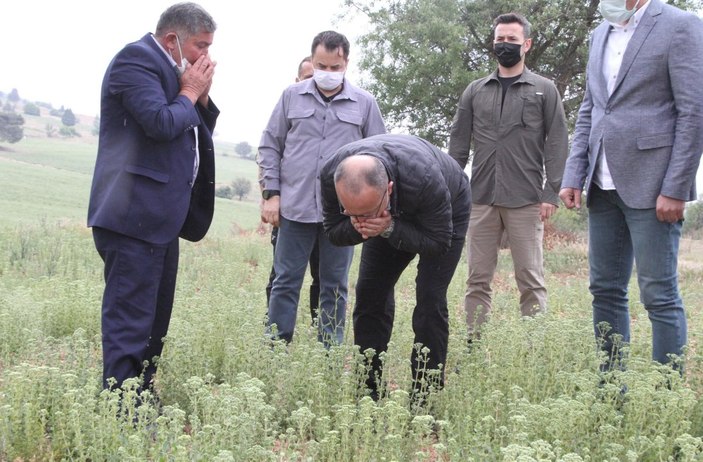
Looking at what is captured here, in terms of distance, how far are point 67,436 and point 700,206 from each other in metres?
31.1

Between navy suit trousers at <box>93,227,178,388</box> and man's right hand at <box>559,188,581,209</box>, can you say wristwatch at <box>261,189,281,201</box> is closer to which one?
navy suit trousers at <box>93,227,178,388</box>

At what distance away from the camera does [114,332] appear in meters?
4.06

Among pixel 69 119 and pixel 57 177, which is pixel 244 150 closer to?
pixel 69 119

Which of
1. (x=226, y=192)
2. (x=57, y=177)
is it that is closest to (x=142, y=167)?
(x=57, y=177)

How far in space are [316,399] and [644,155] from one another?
2310mm

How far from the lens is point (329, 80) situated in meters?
5.48

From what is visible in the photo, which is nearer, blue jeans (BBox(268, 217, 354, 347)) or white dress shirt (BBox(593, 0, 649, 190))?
white dress shirt (BBox(593, 0, 649, 190))

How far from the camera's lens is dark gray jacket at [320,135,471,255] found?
387 cm

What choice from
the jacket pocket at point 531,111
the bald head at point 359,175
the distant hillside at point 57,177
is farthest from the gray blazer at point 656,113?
the distant hillside at point 57,177

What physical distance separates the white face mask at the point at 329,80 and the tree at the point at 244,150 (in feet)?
227

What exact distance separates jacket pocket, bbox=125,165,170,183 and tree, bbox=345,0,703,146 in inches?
561

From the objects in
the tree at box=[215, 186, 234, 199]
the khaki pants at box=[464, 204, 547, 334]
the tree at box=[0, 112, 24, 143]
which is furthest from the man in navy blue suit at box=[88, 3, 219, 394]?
the tree at box=[0, 112, 24, 143]

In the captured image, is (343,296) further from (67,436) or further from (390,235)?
(67,436)

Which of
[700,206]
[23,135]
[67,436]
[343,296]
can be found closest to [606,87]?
[343,296]
